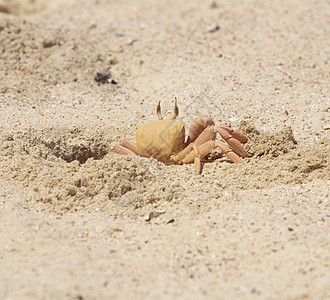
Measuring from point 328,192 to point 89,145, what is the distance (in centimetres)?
311

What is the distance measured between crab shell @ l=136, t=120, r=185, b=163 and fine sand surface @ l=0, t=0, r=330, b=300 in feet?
0.93

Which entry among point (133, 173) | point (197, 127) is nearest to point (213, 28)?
point (197, 127)

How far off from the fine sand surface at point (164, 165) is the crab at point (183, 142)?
16 cm

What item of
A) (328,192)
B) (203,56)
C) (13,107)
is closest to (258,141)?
(328,192)

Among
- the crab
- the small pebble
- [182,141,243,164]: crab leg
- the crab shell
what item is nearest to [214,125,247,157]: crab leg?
the crab

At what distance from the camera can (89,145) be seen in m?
5.88

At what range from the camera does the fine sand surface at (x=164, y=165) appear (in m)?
3.38

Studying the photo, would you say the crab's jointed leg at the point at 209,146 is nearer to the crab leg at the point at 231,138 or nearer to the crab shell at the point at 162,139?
the crab leg at the point at 231,138

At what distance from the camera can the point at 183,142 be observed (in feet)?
17.9

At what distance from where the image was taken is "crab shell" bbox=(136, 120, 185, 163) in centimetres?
538

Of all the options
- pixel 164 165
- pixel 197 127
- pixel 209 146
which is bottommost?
pixel 164 165

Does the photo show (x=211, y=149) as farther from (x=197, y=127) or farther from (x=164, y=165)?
(x=164, y=165)

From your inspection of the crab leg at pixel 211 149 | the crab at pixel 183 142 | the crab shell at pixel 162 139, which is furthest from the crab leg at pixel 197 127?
the crab leg at pixel 211 149

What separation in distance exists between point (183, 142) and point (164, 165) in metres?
0.46
